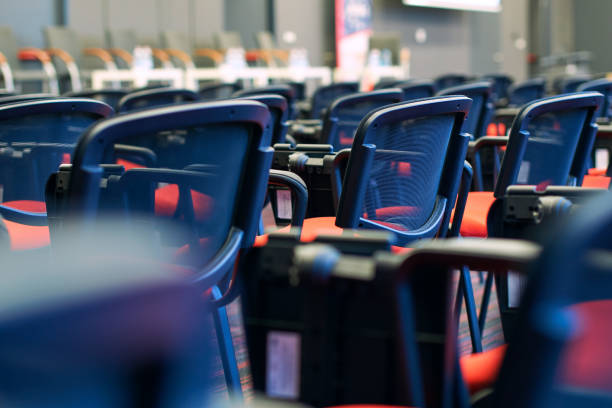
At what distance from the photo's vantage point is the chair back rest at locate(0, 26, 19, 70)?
990cm

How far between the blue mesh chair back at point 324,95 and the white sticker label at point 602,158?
2307mm

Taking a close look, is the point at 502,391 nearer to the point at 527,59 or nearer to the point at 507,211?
the point at 507,211

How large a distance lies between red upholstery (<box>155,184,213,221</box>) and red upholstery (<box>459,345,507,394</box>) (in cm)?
56

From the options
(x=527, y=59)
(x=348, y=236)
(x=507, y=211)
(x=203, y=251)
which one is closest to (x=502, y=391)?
(x=348, y=236)

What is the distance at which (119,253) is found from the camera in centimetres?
55

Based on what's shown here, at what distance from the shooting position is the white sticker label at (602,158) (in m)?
2.80

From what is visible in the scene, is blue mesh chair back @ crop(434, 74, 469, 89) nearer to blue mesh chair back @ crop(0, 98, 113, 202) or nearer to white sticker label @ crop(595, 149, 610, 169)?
white sticker label @ crop(595, 149, 610, 169)

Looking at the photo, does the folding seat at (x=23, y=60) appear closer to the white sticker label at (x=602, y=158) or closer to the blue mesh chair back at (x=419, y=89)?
the blue mesh chair back at (x=419, y=89)

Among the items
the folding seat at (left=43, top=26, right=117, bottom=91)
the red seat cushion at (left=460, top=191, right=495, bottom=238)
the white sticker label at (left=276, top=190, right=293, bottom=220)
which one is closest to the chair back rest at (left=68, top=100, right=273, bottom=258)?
the white sticker label at (left=276, top=190, right=293, bottom=220)

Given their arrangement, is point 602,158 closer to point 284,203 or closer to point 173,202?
point 284,203

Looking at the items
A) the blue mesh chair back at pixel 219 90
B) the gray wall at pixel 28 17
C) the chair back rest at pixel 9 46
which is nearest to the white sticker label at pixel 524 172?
the blue mesh chair back at pixel 219 90

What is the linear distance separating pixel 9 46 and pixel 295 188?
907 centimetres

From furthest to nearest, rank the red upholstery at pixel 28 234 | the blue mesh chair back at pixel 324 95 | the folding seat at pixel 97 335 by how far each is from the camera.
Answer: the blue mesh chair back at pixel 324 95 → the red upholstery at pixel 28 234 → the folding seat at pixel 97 335

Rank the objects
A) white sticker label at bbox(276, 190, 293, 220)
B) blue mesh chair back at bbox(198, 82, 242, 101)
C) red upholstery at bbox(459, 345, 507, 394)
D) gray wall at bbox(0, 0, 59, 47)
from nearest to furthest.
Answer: red upholstery at bbox(459, 345, 507, 394) → white sticker label at bbox(276, 190, 293, 220) → blue mesh chair back at bbox(198, 82, 242, 101) → gray wall at bbox(0, 0, 59, 47)
